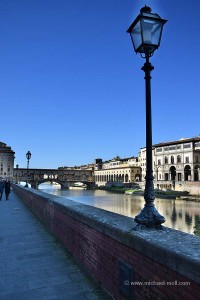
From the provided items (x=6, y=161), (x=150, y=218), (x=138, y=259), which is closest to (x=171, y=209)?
(x=150, y=218)

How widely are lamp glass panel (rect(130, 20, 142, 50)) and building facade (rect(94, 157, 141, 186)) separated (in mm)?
107575

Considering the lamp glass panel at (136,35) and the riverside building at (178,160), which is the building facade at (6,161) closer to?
the riverside building at (178,160)

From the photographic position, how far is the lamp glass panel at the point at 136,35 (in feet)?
14.3

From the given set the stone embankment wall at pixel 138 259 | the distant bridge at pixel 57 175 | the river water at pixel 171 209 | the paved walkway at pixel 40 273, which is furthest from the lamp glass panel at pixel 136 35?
the distant bridge at pixel 57 175

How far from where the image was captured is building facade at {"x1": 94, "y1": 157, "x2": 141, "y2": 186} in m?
121

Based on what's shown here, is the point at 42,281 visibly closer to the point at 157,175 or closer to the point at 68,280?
the point at 68,280

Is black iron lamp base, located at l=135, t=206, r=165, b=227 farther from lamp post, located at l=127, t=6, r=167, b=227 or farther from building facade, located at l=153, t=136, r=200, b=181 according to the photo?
building facade, located at l=153, t=136, r=200, b=181

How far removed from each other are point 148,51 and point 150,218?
2543 mm

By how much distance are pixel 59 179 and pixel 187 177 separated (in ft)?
193

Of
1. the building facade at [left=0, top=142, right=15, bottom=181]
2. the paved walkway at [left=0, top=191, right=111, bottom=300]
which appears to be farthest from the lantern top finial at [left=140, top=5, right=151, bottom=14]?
the building facade at [left=0, top=142, right=15, bottom=181]

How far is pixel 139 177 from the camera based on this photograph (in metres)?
123

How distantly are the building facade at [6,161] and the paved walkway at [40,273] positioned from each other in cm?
10806

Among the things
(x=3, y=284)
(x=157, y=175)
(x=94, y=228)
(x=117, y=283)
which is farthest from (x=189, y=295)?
(x=157, y=175)

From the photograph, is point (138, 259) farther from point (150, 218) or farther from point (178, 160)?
point (178, 160)
